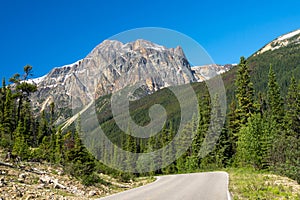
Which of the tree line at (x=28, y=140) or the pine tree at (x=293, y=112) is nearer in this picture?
the tree line at (x=28, y=140)

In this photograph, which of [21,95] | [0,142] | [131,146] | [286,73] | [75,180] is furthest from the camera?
[286,73]

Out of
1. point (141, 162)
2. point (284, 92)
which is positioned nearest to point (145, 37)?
point (141, 162)

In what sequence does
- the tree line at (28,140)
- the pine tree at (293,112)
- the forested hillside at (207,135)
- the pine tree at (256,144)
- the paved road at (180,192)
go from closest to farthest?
the paved road at (180,192) < the tree line at (28,140) < the forested hillside at (207,135) < the pine tree at (256,144) < the pine tree at (293,112)

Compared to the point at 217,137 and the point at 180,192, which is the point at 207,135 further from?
the point at 180,192

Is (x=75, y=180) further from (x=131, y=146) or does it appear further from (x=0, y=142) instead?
(x=131, y=146)

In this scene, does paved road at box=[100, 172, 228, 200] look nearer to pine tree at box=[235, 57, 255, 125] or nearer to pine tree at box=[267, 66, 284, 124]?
pine tree at box=[235, 57, 255, 125]

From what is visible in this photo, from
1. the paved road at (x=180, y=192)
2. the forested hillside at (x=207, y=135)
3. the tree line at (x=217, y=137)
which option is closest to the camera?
the paved road at (x=180, y=192)

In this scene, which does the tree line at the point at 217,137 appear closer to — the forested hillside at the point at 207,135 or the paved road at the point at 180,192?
the forested hillside at the point at 207,135

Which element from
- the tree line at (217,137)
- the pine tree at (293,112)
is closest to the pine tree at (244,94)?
the tree line at (217,137)

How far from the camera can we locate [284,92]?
505ft

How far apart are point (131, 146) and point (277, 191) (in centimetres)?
6209

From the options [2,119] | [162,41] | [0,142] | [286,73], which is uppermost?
[286,73]

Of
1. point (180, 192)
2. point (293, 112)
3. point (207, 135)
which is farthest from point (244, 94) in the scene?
point (180, 192)

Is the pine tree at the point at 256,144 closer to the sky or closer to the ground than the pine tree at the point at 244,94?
closer to the ground
